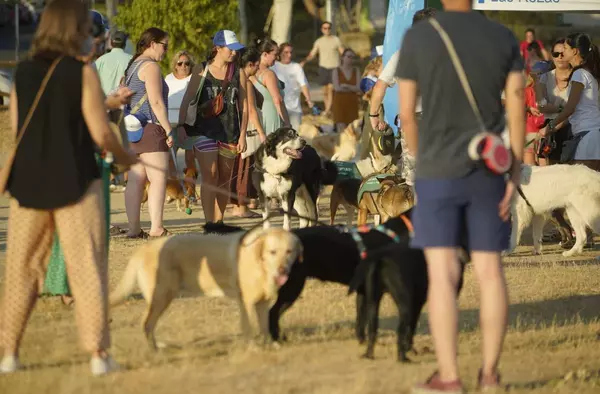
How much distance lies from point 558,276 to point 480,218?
453 cm

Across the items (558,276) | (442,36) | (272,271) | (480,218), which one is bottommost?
(558,276)

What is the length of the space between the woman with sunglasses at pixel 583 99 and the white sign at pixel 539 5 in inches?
147

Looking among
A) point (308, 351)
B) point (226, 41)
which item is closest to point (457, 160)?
point (308, 351)

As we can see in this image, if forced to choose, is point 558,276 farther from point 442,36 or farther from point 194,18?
point 194,18

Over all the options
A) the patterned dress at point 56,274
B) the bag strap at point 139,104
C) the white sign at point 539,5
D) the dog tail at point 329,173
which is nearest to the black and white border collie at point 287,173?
the dog tail at point 329,173

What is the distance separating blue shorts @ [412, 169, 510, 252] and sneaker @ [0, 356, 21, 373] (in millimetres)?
2251

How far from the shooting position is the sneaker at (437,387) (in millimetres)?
5453

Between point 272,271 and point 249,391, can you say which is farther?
point 272,271

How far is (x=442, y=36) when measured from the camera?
17.6 ft

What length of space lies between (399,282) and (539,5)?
9.63 meters

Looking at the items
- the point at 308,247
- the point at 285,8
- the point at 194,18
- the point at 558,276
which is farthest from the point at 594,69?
the point at 285,8

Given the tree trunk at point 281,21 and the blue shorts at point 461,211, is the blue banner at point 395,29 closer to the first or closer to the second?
the blue shorts at point 461,211

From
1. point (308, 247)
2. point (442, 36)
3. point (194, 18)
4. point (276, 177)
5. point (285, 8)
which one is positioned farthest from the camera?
point (285, 8)

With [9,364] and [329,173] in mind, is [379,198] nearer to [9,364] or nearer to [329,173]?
[329,173]
